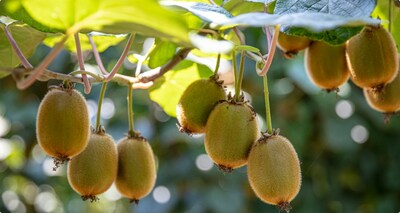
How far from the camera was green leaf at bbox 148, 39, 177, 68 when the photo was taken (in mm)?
1037

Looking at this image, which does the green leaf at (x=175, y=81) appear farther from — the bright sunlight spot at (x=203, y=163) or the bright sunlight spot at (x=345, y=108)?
the bright sunlight spot at (x=345, y=108)

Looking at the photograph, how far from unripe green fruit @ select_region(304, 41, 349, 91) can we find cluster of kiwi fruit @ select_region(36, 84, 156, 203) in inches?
10.9

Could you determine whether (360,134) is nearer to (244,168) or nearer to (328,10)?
(244,168)

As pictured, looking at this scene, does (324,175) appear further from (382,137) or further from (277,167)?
(277,167)

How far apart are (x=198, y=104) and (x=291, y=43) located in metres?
0.18

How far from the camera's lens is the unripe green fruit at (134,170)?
3.10 feet

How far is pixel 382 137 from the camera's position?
7.21ft

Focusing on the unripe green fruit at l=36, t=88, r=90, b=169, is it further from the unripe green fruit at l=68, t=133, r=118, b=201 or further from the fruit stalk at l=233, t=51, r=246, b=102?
the fruit stalk at l=233, t=51, r=246, b=102

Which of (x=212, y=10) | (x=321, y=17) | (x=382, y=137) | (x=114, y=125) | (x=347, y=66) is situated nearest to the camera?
(x=321, y=17)

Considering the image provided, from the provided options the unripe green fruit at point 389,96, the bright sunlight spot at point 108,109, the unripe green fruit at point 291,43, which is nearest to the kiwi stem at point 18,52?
the unripe green fruit at point 291,43

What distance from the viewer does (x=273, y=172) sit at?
2.72ft

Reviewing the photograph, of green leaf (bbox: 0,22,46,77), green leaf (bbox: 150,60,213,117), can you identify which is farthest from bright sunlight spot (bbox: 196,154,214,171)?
green leaf (bbox: 0,22,46,77)

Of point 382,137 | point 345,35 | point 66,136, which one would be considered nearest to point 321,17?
point 345,35

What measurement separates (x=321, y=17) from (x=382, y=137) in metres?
1.64
